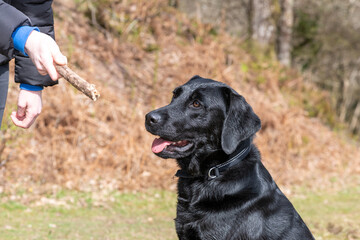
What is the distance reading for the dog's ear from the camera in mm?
3275

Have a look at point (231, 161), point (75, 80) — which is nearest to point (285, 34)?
point (231, 161)

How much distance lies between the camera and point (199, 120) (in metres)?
3.54

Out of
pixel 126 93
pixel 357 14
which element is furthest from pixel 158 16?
pixel 357 14

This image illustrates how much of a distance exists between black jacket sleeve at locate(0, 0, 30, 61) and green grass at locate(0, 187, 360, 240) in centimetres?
362

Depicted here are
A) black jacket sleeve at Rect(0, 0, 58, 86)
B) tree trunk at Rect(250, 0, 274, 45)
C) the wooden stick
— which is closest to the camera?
the wooden stick

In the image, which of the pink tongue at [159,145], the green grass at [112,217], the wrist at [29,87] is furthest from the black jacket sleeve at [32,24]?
the green grass at [112,217]

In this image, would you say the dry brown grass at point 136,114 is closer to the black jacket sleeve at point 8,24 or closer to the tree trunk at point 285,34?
the tree trunk at point 285,34

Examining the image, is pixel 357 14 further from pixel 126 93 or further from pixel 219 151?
pixel 219 151

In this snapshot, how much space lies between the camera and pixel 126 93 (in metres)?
9.86

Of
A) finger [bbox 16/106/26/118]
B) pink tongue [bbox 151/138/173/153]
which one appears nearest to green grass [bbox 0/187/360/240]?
pink tongue [bbox 151/138/173/153]

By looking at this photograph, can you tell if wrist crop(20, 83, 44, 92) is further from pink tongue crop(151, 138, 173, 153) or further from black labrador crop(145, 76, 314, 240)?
pink tongue crop(151, 138, 173, 153)

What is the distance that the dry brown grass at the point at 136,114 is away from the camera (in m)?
7.20

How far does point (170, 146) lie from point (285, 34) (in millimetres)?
12031

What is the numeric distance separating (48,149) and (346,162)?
293 inches
